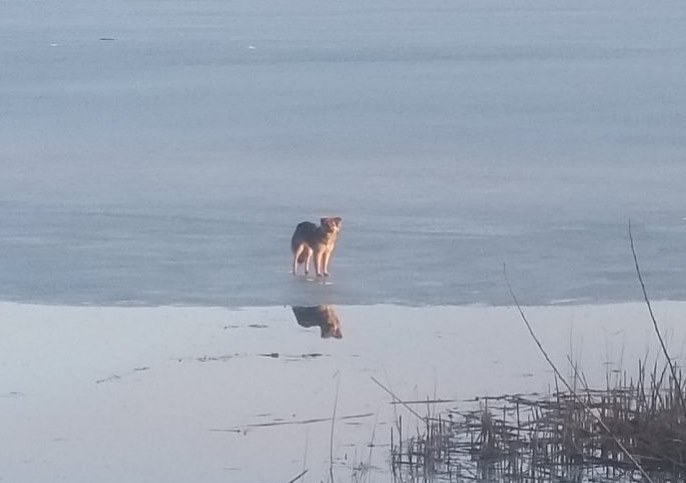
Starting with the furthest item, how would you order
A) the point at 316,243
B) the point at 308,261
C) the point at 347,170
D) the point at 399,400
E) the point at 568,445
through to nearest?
the point at 347,170, the point at 308,261, the point at 316,243, the point at 399,400, the point at 568,445

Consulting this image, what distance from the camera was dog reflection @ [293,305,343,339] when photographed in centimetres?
647

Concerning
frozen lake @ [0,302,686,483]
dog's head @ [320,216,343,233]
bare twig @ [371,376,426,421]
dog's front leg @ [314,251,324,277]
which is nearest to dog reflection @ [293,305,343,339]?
frozen lake @ [0,302,686,483]

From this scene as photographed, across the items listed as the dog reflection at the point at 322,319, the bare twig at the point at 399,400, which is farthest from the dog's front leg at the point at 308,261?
the bare twig at the point at 399,400

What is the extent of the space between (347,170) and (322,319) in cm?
474

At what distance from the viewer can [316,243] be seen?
7559mm

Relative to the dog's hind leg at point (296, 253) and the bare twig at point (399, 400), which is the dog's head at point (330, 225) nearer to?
the dog's hind leg at point (296, 253)

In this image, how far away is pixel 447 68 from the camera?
69.4ft

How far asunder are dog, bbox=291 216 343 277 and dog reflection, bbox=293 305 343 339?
0.65m

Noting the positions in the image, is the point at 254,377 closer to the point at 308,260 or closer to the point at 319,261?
the point at 319,261

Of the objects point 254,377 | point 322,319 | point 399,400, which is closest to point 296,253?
point 322,319

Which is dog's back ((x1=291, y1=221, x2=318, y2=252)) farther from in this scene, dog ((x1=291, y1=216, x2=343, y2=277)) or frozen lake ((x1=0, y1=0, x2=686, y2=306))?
frozen lake ((x1=0, y1=0, x2=686, y2=306))

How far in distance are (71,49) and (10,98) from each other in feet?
27.5

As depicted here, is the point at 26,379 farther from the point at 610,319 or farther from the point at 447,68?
the point at 447,68

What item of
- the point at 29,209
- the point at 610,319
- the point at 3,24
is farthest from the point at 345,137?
the point at 3,24
